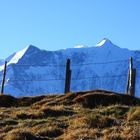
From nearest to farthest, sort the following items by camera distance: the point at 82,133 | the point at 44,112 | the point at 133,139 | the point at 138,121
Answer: the point at 133,139 → the point at 82,133 → the point at 138,121 → the point at 44,112

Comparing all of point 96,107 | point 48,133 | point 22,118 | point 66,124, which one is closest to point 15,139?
point 48,133

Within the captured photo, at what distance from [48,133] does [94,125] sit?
137 cm

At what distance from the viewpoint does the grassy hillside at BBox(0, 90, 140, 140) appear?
18.1 m

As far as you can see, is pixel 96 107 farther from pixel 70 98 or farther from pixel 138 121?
pixel 138 121

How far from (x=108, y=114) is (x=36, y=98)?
24.7ft

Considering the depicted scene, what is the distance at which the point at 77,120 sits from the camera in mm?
20016

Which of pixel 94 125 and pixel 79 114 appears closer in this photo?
pixel 94 125

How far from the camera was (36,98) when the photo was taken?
29391 mm

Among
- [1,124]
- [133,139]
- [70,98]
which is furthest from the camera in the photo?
[70,98]

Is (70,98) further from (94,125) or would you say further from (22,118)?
(94,125)

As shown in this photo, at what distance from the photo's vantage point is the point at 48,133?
62.9 ft

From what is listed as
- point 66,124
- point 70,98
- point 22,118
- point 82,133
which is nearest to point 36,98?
point 70,98

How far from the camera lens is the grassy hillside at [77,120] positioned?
18.1m

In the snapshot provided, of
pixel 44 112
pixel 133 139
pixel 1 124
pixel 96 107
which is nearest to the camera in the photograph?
pixel 133 139
